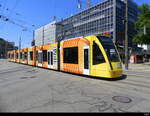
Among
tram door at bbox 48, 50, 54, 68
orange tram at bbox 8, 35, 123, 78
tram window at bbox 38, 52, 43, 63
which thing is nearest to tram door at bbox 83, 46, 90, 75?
orange tram at bbox 8, 35, 123, 78

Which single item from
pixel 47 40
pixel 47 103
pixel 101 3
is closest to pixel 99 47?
pixel 47 103

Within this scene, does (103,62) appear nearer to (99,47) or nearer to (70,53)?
(99,47)

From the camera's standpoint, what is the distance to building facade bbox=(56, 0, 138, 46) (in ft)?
149

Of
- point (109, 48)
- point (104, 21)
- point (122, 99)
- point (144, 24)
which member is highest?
point (104, 21)

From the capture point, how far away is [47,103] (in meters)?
4.29

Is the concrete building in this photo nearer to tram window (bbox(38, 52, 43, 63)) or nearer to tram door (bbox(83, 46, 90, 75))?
tram window (bbox(38, 52, 43, 63))

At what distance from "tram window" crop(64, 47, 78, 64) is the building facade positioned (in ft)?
92.0

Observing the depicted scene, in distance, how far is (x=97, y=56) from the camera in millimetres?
8102

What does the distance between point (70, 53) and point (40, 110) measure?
7368 millimetres

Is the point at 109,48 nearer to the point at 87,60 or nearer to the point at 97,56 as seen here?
the point at 97,56

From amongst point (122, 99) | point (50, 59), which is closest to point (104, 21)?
point (50, 59)

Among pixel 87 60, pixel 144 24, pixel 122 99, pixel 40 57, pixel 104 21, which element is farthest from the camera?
pixel 104 21

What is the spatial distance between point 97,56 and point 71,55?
122 inches

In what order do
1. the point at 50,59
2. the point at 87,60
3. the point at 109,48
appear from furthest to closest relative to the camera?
the point at 50,59 < the point at 87,60 < the point at 109,48
